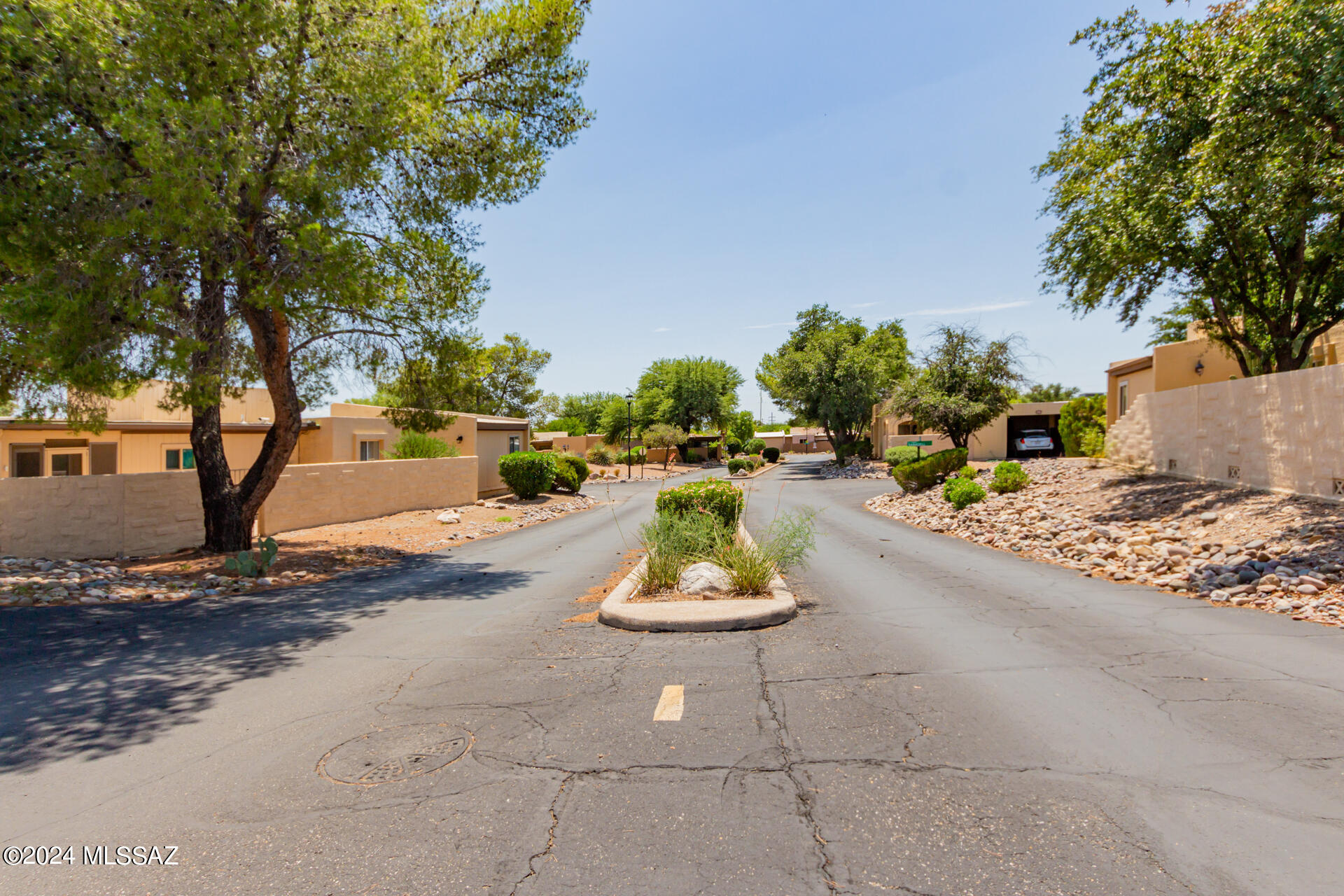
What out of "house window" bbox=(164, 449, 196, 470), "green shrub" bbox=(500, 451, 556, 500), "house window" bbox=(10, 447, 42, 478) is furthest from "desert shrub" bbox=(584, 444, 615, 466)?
"house window" bbox=(10, 447, 42, 478)

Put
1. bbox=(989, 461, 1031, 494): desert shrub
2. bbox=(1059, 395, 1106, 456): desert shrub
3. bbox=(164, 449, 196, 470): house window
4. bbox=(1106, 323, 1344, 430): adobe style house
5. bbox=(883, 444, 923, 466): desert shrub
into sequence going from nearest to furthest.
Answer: bbox=(989, 461, 1031, 494): desert shrub
bbox=(1106, 323, 1344, 430): adobe style house
bbox=(164, 449, 196, 470): house window
bbox=(1059, 395, 1106, 456): desert shrub
bbox=(883, 444, 923, 466): desert shrub

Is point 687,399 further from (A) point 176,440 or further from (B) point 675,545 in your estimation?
(B) point 675,545

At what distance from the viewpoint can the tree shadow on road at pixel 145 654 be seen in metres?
4.91

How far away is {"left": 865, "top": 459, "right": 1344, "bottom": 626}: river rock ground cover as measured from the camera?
8273 millimetres

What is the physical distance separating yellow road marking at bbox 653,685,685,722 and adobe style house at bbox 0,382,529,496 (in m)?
16.1

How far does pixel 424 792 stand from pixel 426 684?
6.47ft

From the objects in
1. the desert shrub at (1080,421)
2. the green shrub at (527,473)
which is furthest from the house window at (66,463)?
the desert shrub at (1080,421)

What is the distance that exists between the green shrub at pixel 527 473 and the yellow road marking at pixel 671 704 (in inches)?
943

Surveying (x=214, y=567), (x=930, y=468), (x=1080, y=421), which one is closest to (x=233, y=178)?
(x=214, y=567)

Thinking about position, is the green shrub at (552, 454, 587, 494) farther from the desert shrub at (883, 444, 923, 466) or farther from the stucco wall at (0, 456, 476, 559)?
the desert shrub at (883, 444, 923, 466)

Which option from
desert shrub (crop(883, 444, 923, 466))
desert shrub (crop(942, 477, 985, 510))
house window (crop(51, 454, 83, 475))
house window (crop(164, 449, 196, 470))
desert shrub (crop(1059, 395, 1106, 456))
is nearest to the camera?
desert shrub (crop(942, 477, 985, 510))

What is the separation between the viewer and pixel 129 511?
1344 centimetres

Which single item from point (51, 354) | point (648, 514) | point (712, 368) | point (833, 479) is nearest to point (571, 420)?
point (712, 368)

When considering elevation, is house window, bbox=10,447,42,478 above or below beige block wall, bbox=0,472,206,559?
above
